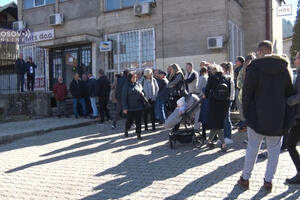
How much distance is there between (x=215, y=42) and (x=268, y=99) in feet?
29.2

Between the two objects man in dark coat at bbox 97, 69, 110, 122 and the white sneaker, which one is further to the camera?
man in dark coat at bbox 97, 69, 110, 122

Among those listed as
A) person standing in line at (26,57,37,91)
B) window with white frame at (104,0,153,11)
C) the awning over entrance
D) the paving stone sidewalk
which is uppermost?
window with white frame at (104,0,153,11)

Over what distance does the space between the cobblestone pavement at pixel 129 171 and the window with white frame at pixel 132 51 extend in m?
6.88

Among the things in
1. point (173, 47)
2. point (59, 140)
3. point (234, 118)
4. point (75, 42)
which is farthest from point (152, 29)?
point (59, 140)

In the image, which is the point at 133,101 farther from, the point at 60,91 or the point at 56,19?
the point at 56,19

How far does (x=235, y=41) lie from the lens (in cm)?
1447

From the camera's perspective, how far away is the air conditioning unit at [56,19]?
16891mm

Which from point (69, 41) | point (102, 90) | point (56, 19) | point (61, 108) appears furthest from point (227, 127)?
point (56, 19)

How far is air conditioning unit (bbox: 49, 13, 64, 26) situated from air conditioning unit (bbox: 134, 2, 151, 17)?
471 cm

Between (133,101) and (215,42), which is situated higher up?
(215,42)

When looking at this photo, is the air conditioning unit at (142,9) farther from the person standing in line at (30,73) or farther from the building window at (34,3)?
the person standing in line at (30,73)

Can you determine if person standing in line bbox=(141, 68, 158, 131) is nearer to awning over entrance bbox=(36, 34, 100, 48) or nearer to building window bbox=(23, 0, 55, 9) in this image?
awning over entrance bbox=(36, 34, 100, 48)

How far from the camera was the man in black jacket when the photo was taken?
418 centimetres

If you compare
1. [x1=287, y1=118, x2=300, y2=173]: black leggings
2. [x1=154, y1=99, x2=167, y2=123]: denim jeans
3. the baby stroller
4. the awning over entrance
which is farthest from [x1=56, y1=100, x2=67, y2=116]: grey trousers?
[x1=287, y1=118, x2=300, y2=173]: black leggings
